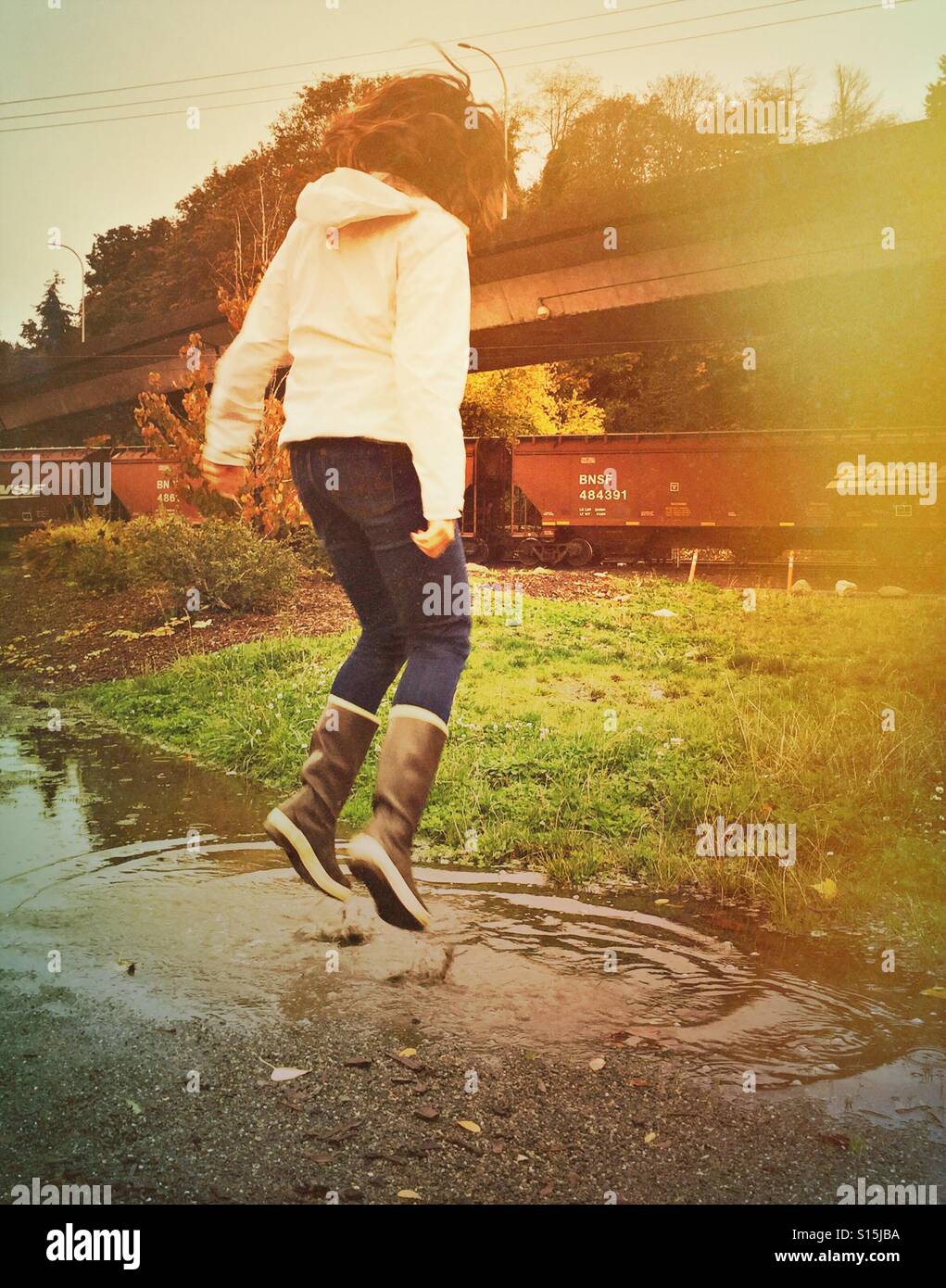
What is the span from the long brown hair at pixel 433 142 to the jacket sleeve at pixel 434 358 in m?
0.25

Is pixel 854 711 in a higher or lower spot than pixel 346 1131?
higher

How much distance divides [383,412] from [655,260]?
3.73 metres

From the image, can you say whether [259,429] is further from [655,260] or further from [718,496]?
[718,496]

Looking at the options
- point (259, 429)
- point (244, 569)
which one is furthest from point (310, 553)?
point (259, 429)

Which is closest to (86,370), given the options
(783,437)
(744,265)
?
(744,265)

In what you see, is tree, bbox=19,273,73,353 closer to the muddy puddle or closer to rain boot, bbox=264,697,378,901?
the muddy puddle

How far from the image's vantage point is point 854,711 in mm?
6727

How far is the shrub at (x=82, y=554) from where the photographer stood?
10.2m

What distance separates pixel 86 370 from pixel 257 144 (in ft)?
8.98

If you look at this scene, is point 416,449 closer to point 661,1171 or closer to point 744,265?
point 661,1171

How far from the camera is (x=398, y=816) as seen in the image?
10.2ft

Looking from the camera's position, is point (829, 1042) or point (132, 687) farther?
point (132, 687)

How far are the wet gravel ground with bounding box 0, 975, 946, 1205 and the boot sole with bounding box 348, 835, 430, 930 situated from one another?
1.65ft

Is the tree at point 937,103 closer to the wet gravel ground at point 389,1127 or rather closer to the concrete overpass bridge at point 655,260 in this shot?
the concrete overpass bridge at point 655,260
